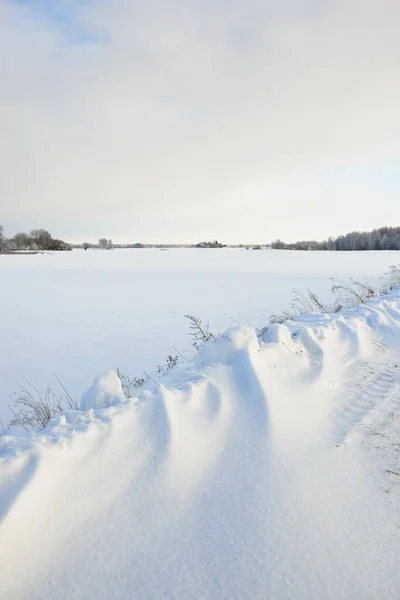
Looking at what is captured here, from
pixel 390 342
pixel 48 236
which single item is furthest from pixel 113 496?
pixel 48 236

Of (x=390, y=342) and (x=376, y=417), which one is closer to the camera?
(x=376, y=417)

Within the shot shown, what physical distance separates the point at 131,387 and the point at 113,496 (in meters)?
2.24

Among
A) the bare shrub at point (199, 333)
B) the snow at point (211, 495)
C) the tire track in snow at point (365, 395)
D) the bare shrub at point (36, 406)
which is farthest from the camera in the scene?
the bare shrub at point (199, 333)

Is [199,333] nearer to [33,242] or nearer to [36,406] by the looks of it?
[36,406]

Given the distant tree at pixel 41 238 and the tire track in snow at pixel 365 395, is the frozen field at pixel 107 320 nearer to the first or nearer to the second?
the tire track in snow at pixel 365 395

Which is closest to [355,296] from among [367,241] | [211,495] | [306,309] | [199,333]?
[306,309]

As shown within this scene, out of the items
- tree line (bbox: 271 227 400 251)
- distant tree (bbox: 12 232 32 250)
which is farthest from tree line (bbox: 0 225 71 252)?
tree line (bbox: 271 227 400 251)

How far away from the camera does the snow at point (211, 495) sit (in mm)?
1881

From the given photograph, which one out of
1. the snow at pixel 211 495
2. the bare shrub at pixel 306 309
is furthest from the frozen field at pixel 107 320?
the snow at pixel 211 495

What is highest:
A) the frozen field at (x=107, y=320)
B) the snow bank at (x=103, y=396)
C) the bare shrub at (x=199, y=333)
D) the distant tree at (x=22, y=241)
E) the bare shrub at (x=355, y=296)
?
the distant tree at (x=22, y=241)

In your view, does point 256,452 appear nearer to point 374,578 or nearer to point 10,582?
point 374,578

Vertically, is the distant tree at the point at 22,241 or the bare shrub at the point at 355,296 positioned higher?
the distant tree at the point at 22,241

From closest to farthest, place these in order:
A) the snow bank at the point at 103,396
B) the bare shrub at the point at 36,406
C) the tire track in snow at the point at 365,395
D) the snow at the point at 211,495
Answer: the snow at the point at 211,495 < the tire track in snow at the point at 365,395 < the snow bank at the point at 103,396 < the bare shrub at the point at 36,406

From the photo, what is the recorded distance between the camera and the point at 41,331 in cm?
997
